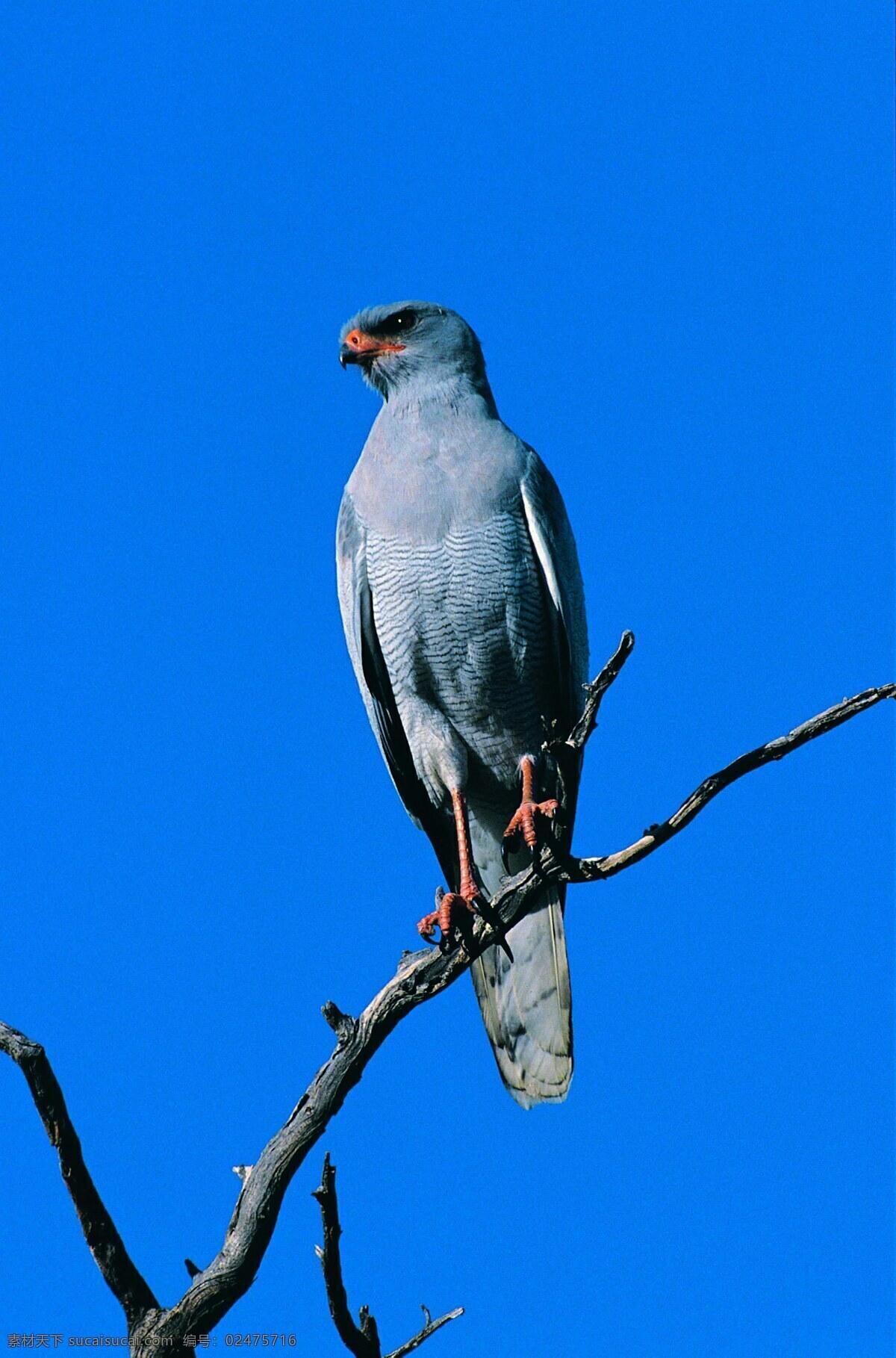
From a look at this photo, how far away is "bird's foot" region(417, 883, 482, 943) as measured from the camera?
5839 millimetres

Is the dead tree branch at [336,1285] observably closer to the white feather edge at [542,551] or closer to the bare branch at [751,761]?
the bare branch at [751,761]

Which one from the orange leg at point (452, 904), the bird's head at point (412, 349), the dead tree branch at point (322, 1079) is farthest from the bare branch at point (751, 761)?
the bird's head at point (412, 349)

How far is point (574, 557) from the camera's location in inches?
277

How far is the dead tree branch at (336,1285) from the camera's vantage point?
4.35 m

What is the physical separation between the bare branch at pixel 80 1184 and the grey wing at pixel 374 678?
2993mm

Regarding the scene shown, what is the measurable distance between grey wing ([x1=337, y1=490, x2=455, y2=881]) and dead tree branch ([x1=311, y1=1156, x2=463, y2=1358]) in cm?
293

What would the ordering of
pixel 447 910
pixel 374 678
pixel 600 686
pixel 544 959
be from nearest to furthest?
pixel 600 686, pixel 447 910, pixel 544 959, pixel 374 678

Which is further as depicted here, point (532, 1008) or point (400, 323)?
point (400, 323)

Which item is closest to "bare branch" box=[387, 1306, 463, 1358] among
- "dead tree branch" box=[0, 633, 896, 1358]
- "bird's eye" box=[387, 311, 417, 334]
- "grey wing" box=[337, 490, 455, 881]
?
"dead tree branch" box=[0, 633, 896, 1358]

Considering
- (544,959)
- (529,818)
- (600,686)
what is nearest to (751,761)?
(600,686)

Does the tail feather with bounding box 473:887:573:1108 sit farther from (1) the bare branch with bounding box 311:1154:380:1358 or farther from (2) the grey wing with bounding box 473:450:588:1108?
(1) the bare branch with bounding box 311:1154:380:1358

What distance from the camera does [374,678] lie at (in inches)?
279

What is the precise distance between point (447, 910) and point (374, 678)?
5.23ft

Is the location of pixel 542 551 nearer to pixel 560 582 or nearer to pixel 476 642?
pixel 560 582
